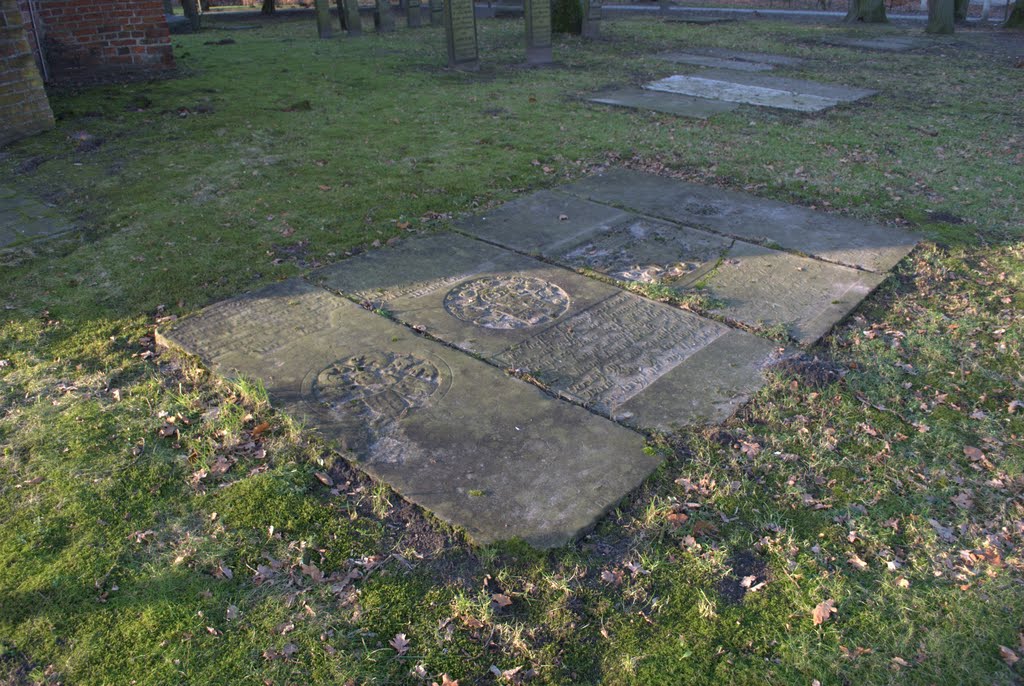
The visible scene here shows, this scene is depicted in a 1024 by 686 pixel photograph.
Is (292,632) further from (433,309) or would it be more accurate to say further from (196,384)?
(433,309)

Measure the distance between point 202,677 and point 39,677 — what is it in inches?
19.8

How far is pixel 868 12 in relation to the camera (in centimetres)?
1769

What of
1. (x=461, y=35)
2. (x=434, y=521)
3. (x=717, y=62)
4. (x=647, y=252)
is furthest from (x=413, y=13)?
(x=434, y=521)

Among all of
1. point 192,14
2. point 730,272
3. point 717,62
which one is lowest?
point 730,272

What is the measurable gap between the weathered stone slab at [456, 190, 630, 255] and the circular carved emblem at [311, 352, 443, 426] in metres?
1.73

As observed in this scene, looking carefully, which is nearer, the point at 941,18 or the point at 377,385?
the point at 377,385

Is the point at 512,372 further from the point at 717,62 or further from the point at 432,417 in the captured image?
the point at 717,62

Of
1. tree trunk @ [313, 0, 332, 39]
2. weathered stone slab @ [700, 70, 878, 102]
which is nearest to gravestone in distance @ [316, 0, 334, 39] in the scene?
tree trunk @ [313, 0, 332, 39]

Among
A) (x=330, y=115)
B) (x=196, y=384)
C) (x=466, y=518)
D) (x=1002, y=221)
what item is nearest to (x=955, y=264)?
(x=1002, y=221)

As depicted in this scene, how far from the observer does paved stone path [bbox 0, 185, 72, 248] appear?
5688 millimetres

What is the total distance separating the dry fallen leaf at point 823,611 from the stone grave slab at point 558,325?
1104mm

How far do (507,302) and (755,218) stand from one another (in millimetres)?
2498

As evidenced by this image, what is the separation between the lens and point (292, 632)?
2633 millimetres

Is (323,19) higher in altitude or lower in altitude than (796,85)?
higher
